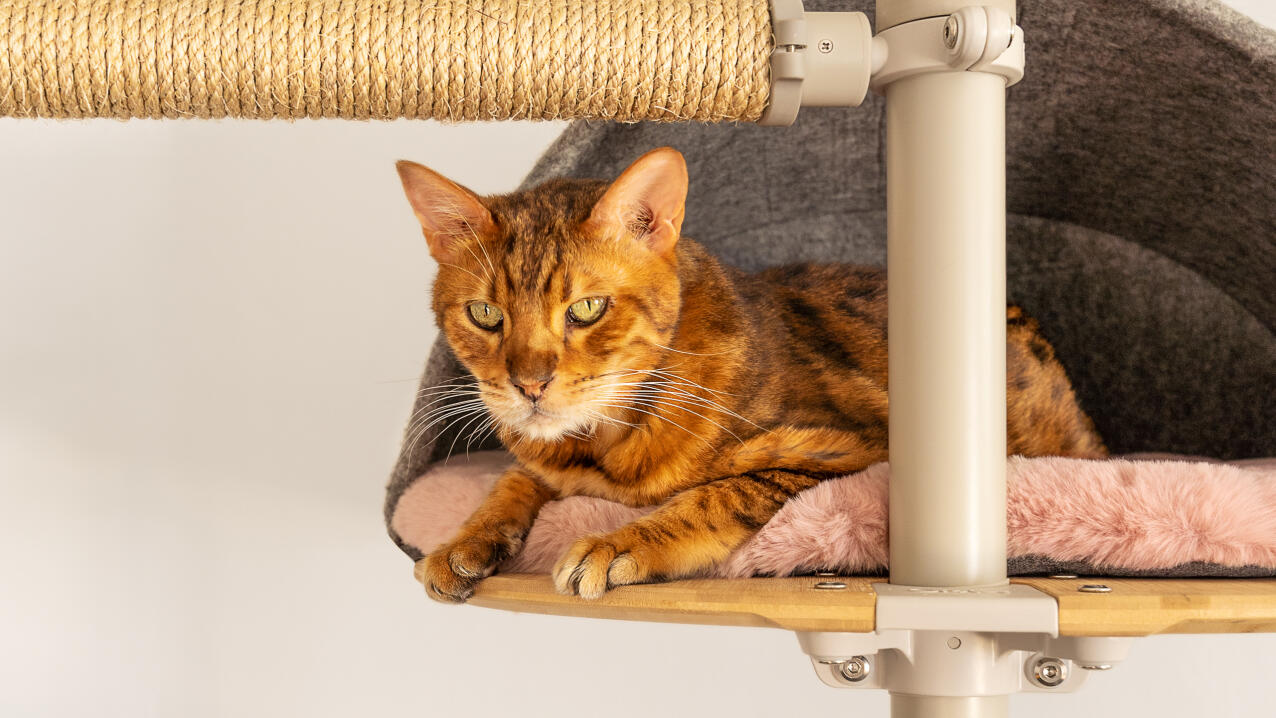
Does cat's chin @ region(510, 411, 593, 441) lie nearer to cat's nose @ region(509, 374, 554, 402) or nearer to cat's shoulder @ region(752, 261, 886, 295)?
cat's nose @ region(509, 374, 554, 402)

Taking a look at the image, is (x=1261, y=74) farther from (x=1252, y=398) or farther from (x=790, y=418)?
(x=790, y=418)

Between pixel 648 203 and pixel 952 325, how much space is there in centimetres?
30

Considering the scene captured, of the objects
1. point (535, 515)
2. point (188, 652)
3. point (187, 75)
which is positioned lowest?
point (188, 652)

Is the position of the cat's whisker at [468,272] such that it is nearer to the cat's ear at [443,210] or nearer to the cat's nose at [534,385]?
the cat's ear at [443,210]

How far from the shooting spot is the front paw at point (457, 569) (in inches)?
32.9

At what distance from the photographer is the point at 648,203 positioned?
0.90 m

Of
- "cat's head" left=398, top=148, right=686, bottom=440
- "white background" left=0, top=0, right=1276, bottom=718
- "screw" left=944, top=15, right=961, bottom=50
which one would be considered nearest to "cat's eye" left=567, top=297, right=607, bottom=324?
"cat's head" left=398, top=148, right=686, bottom=440

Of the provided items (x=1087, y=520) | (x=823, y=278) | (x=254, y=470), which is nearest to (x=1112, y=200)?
(x=823, y=278)

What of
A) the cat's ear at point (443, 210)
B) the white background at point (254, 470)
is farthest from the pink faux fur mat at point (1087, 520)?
the white background at point (254, 470)

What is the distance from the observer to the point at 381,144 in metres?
1.73

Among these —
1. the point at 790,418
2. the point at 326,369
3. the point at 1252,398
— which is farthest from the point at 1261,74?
the point at 326,369

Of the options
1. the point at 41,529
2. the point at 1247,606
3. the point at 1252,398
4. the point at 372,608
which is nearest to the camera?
the point at 1247,606

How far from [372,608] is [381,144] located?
0.78 meters

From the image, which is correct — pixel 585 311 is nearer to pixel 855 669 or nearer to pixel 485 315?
pixel 485 315
